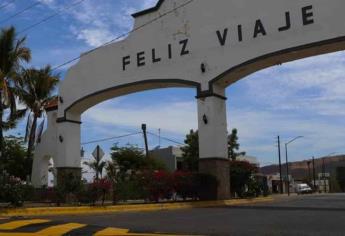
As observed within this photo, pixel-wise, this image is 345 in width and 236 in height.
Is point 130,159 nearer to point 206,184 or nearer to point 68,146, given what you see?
point 68,146

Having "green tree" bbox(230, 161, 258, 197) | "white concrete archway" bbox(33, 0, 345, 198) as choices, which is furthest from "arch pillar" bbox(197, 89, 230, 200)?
"green tree" bbox(230, 161, 258, 197)

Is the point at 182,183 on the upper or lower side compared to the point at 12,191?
upper

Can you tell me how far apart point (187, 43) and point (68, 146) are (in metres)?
9.72

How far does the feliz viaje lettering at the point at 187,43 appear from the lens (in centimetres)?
2216

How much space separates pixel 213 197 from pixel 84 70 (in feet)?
36.0

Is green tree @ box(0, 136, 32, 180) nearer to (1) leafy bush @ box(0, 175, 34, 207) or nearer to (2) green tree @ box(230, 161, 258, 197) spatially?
(2) green tree @ box(230, 161, 258, 197)

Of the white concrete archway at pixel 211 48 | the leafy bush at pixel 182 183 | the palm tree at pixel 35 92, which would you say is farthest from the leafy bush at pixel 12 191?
the palm tree at pixel 35 92

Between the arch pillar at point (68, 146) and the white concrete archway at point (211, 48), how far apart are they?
231cm

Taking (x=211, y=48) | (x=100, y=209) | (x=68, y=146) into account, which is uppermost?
(x=211, y=48)

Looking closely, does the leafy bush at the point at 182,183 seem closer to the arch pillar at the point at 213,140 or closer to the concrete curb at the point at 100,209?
the concrete curb at the point at 100,209

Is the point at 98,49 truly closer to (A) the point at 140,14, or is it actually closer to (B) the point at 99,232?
(A) the point at 140,14

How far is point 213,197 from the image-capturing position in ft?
77.6

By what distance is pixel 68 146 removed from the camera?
1205 inches

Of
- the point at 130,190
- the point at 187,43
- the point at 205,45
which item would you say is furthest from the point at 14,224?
the point at 187,43
